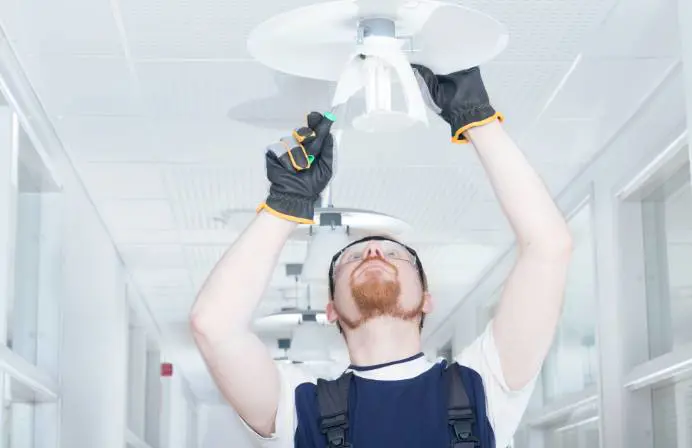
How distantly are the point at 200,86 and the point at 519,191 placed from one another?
1.81 metres

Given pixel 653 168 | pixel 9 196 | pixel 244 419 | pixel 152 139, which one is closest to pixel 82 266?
pixel 152 139

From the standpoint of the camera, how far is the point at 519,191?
191cm

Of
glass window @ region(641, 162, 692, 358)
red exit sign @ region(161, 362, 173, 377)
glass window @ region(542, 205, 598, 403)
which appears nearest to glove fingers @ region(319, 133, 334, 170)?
glass window @ region(641, 162, 692, 358)

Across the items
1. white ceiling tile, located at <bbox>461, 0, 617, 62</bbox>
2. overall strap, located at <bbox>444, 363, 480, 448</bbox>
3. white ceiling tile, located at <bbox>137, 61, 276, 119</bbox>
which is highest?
white ceiling tile, located at <bbox>461, 0, 617, 62</bbox>

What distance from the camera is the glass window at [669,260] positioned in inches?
147

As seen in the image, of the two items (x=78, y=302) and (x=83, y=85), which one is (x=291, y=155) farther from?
(x=78, y=302)

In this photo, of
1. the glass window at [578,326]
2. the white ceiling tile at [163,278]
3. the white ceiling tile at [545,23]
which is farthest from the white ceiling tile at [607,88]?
the white ceiling tile at [163,278]

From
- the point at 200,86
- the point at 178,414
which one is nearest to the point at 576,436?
the point at 200,86

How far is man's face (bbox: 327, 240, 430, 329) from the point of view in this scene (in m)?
2.08

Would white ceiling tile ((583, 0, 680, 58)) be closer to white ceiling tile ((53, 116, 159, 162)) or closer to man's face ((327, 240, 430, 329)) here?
man's face ((327, 240, 430, 329))

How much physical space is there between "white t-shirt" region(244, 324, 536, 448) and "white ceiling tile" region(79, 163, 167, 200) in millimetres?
2370

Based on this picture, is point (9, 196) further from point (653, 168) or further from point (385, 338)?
point (653, 168)

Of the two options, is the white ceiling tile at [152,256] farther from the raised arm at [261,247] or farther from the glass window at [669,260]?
the raised arm at [261,247]

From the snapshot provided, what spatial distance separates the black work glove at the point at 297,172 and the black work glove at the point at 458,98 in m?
0.19
